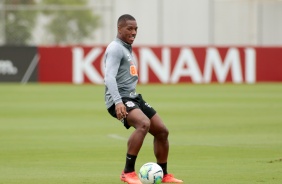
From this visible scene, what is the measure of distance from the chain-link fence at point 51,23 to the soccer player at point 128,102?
3294cm

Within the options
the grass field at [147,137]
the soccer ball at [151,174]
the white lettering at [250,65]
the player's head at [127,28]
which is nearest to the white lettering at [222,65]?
the white lettering at [250,65]

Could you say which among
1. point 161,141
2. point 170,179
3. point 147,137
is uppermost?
point 161,141

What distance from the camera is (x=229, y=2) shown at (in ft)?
150

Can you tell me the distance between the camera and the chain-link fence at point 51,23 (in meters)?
44.1

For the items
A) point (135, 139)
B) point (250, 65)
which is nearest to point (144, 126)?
point (135, 139)

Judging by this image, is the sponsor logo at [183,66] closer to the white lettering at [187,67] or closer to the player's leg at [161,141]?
the white lettering at [187,67]

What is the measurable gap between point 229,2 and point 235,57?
7305mm

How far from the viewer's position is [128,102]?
1133 cm

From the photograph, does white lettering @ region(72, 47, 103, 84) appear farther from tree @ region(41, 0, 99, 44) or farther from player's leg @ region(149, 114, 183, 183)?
player's leg @ region(149, 114, 183, 183)

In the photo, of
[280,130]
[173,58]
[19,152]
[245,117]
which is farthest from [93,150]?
[173,58]

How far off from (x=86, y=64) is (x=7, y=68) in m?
3.48

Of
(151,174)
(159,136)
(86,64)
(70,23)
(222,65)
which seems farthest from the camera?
(70,23)

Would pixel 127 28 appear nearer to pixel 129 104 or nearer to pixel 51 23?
pixel 129 104

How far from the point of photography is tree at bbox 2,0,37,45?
4397 centimetres
